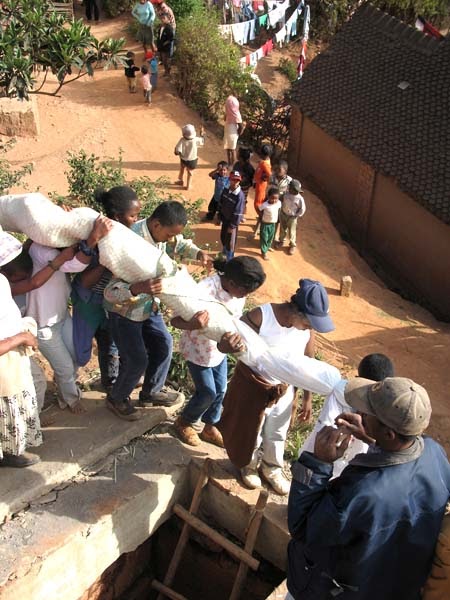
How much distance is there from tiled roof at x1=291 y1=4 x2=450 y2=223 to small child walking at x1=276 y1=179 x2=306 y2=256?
2.65 m

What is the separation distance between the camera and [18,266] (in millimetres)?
3588

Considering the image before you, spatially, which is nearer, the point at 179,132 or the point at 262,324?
the point at 262,324

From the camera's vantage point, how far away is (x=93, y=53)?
22.0ft

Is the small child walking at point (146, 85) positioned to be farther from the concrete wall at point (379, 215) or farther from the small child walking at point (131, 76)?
the concrete wall at point (379, 215)

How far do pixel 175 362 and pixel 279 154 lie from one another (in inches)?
455

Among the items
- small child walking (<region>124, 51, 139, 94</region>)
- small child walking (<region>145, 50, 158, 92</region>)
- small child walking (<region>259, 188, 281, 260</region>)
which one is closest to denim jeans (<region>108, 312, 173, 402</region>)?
small child walking (<region>259, 188, 281, 260</region>)

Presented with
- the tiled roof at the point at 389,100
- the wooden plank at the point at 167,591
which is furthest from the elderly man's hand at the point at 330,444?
the tiled roof at the point at 389,100

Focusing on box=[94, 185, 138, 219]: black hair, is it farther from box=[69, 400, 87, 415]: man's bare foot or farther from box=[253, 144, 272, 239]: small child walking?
box=[253, 144, 272, 239]: small child walking

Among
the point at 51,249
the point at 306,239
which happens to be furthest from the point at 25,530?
the point at 306,239

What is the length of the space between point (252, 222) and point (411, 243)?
325 cm

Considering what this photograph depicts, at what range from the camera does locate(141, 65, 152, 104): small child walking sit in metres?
13.6

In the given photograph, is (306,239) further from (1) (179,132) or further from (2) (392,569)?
(2) (392,569)

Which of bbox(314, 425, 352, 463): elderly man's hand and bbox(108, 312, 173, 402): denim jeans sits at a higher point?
bbox(314, 425, 352, 463): elderly man's hand

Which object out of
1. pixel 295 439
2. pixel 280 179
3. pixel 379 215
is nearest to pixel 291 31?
pixel 379 215
